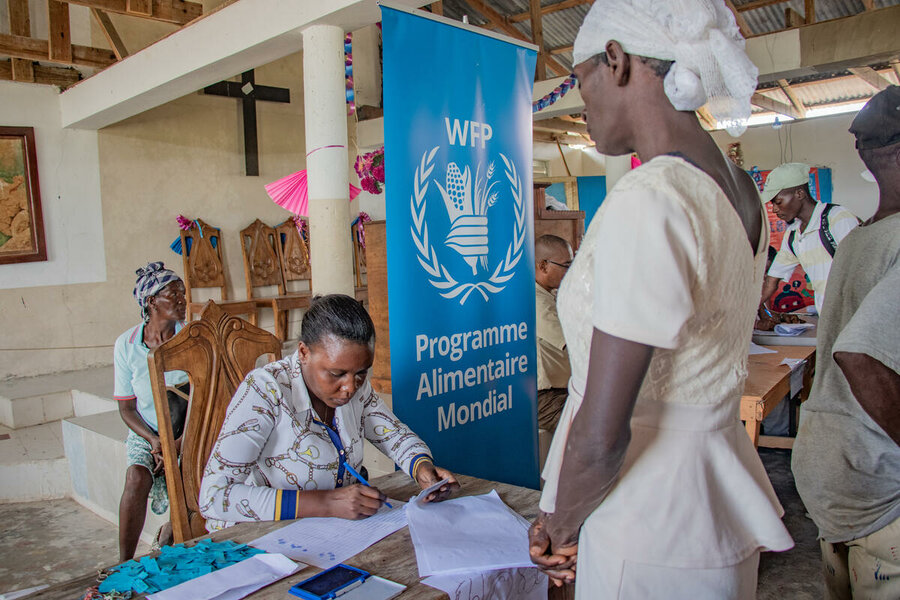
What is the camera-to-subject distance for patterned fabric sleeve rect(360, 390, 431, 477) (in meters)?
1.95

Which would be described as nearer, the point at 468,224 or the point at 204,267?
the point at 468,224

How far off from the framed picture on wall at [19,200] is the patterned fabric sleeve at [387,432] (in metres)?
5.15

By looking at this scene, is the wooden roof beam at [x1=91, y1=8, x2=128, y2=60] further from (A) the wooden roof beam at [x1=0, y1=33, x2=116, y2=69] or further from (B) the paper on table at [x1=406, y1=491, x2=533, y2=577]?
(B) the paper on table at [x1=406, y1=491, x2=533, y2=577]

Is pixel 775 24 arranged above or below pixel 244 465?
above

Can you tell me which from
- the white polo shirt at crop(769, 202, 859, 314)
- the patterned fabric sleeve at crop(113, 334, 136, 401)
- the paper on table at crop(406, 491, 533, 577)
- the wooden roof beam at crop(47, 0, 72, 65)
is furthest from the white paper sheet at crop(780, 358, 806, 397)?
the wooden roof beam at crop(47, 0, 72, 65)

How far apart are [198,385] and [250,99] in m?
5.61

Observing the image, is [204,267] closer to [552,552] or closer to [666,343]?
[552,552]

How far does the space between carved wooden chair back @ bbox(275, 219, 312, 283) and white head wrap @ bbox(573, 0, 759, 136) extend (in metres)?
6.59

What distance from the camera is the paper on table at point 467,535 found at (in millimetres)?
1355

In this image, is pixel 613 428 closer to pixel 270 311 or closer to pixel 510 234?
pixel 510 234

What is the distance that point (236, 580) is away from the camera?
1265mm

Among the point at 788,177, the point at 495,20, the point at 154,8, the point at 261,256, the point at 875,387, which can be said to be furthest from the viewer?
the point at 495,20

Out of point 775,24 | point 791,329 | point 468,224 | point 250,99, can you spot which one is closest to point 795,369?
point 791,329

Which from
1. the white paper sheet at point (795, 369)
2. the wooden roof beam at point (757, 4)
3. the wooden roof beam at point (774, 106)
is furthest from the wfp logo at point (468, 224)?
the wooden roof beam at point (774, 106)
